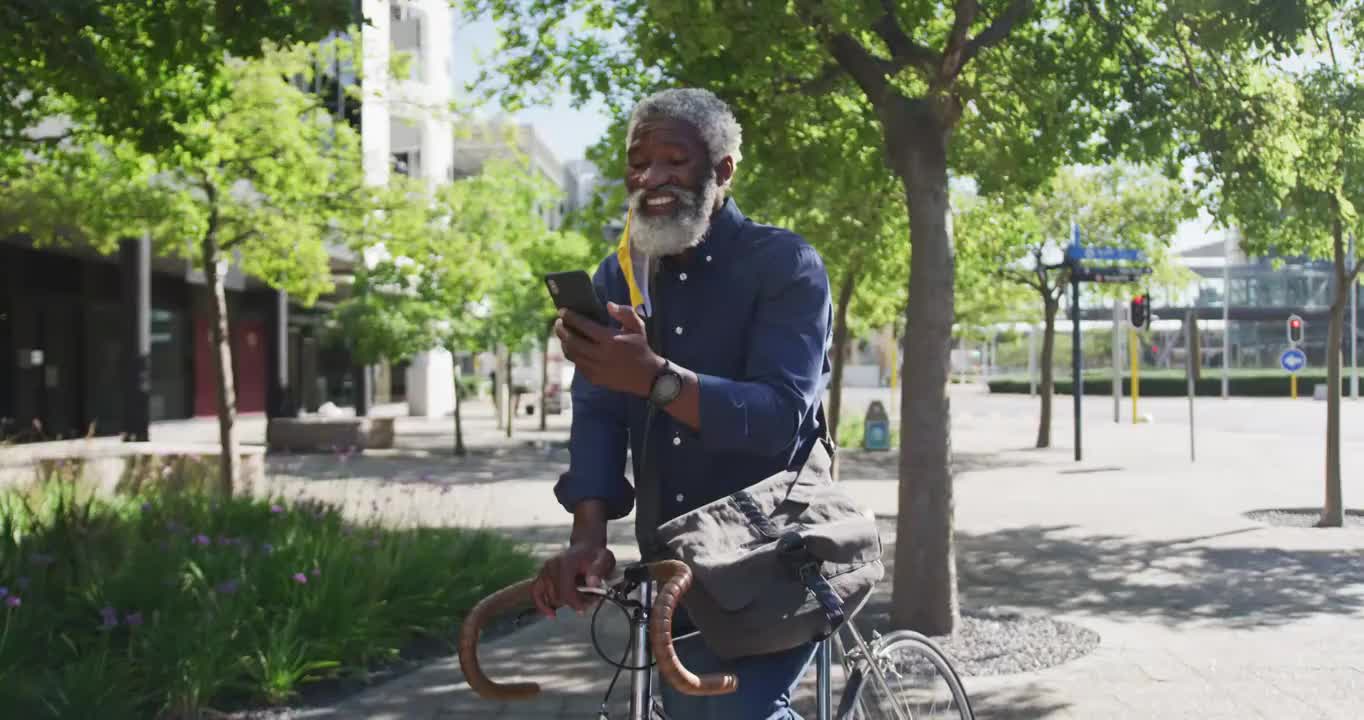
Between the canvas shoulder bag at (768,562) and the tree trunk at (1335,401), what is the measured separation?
10.6 metres

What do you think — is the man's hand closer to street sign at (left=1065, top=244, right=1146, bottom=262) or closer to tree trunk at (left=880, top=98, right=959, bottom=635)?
tree trunk at (left=880, top=98, right=959, bottom=635)

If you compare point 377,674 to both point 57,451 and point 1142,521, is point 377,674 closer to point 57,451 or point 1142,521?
point 57,451

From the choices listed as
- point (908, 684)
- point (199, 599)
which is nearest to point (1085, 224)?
point (199, 599)

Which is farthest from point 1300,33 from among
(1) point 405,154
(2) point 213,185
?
(1) point 405,154

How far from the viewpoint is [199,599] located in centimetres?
602

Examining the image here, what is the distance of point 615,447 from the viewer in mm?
2543

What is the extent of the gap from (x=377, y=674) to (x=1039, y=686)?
309 centimetres

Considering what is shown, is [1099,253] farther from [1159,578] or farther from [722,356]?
[722,356]

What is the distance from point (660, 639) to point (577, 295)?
0.51m

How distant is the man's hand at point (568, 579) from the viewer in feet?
7.60

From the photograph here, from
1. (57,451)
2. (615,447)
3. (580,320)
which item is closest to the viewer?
(580,320)

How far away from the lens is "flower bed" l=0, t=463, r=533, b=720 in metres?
5.30

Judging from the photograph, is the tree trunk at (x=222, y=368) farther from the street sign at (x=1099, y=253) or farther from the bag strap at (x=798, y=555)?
the street sign at (x=1099, y=253)

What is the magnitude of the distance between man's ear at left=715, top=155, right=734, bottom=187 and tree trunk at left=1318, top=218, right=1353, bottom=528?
1051cm
